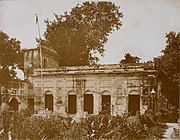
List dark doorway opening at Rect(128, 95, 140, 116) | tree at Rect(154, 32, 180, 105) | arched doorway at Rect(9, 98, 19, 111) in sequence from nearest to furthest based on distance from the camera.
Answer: tree at Rect(154, 32, 180, 105), dark doorway opening at Rect(128, 95, 140, 116), arched doorway at Rect(9, 98, 19, 111)

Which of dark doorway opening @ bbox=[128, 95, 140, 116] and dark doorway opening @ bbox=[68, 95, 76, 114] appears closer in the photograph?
dark doorway opening @ bbox=[128, 95, 140, 116]

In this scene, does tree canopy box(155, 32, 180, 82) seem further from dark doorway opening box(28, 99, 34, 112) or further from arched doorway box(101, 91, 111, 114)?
dark doorway opening box(28, 99, 34, 112)

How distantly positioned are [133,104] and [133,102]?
24 mm

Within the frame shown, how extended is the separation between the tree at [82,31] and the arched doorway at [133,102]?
18.1 inches

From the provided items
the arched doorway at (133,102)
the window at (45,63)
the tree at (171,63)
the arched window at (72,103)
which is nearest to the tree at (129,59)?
the tree at (171,63)

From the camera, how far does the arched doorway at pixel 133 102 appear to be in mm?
2582

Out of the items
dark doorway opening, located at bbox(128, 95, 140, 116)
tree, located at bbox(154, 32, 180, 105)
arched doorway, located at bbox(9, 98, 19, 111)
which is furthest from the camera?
arched doorway, located at bbox(9, 98, 19, 111)

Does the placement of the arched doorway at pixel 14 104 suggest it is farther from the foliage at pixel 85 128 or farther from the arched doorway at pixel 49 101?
the arched doorway at pixel 49 101

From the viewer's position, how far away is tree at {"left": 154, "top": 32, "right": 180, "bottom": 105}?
247cm

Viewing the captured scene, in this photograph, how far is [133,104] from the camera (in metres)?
2.61

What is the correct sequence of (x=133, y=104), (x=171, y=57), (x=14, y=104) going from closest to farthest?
(x=171, y=57)
(x=133, y=104)
(x=14, y=104)

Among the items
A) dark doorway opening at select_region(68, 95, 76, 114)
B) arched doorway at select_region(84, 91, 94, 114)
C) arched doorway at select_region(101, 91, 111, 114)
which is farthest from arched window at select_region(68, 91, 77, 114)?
arched doorway at select_region(101, 91, 111, 114)

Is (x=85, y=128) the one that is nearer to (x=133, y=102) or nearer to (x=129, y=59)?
(x=133, y=102)

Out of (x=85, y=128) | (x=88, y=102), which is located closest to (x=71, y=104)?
(x=88, y=102)
